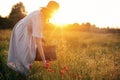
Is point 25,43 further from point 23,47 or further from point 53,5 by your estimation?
Result: point 53,5

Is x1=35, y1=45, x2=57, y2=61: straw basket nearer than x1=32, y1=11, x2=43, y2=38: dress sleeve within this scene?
No

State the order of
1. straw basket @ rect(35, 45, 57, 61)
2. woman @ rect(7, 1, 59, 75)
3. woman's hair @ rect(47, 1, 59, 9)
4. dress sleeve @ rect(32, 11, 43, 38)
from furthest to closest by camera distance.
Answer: straw basket @ rect(35, 45, 57, 61)
woman @ rect(7, 1, 59, 75)
dress sleeve @ rect(32, 11, 43, 38)
woman's hair @ rect(47, 1, 59, 9)

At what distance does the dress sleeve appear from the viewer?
235 inches

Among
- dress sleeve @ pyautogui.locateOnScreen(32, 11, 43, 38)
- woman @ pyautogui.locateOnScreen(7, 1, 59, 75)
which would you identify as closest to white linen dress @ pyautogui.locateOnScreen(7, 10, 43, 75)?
woman @ pyautogui.locateOnScreen(7, 1, 59, 75)

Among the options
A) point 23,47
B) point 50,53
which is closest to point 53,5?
point 50,53

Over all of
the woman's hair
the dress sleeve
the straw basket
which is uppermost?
the woman's hair

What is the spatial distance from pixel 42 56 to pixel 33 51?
375 millimetres

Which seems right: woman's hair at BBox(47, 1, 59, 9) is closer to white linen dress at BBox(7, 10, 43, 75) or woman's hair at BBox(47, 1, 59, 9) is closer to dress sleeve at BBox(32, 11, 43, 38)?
dress sleeve at BBox(32, 11, 43, 38)

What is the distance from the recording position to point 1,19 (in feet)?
104

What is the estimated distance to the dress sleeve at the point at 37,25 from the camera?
5.98 metres

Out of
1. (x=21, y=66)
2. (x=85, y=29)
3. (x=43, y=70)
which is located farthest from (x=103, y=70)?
(x=85, y=29)

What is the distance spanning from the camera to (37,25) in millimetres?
6066

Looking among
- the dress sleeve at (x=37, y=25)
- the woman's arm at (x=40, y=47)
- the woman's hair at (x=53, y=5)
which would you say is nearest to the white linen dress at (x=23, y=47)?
the dress sleeve at (x=37, y=25)

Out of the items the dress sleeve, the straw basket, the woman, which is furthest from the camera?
the straw basket
